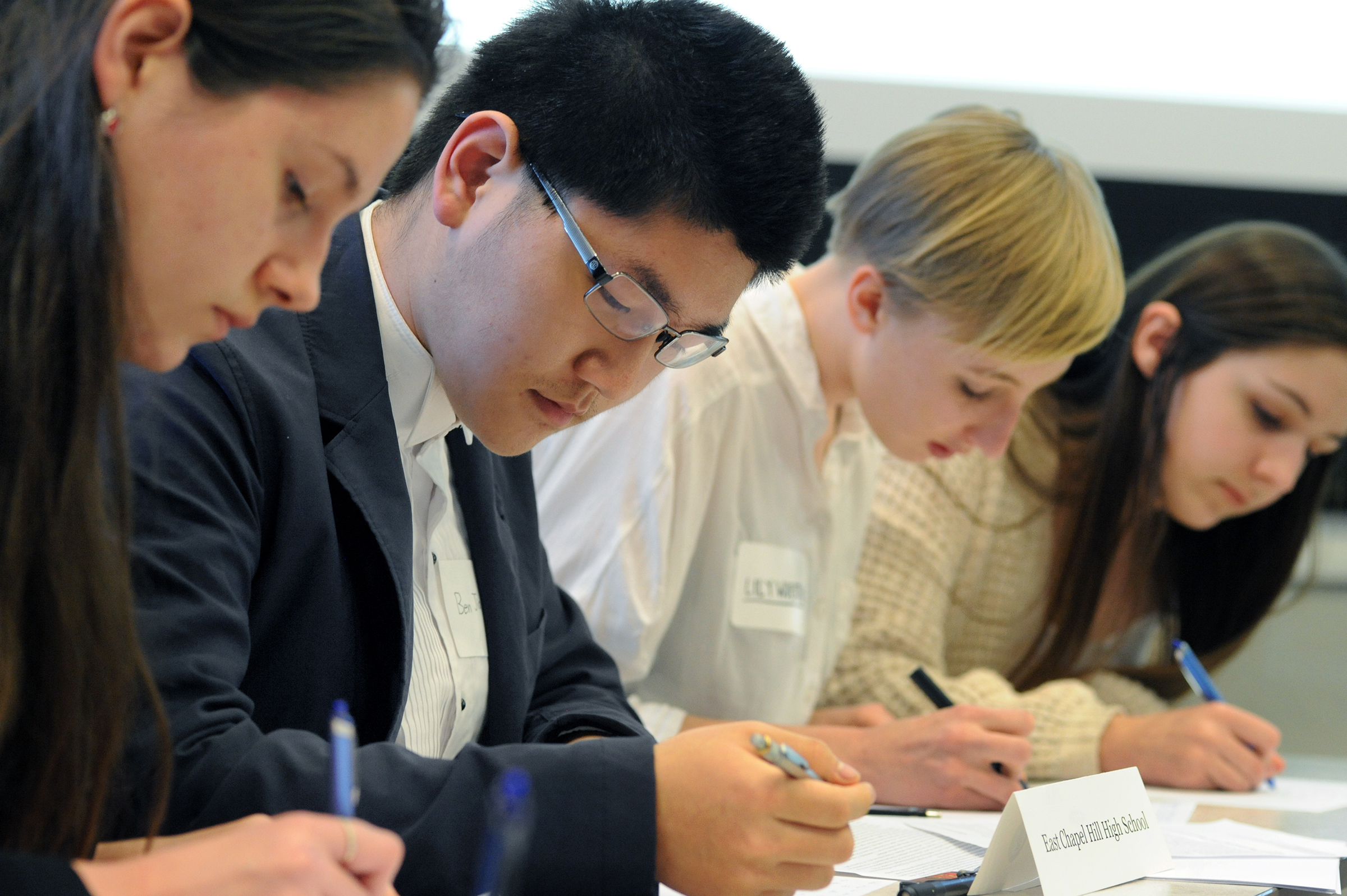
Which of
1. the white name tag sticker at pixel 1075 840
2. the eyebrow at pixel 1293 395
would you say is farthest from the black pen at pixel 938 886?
the eyebrow at pixel 1293 395

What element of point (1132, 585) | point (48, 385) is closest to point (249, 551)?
point (48, 385)

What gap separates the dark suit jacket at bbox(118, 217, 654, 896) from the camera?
2.34ft

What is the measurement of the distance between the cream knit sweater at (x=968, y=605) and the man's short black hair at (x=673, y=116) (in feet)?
2.93

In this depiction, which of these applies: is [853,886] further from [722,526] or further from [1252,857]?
[722,526]

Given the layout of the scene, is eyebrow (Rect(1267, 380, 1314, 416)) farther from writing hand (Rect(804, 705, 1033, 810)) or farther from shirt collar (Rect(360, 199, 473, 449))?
shirt collar (Rect(360, 199, 473, 449))

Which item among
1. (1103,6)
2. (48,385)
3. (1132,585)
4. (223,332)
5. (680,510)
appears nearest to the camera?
(48,385)

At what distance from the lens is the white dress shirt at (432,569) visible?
960 millimetres

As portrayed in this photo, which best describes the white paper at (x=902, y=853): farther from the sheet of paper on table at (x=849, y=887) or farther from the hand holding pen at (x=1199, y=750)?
the hand holding pen at (x=1199, y=750)

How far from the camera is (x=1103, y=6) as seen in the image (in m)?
2.27

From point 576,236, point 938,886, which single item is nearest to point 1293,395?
point 938,886

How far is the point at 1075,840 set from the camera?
0.93 meters

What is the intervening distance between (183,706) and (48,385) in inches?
8.5

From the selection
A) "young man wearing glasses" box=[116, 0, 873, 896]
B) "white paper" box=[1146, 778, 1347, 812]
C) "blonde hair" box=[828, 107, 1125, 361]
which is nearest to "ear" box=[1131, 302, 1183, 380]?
"blonde hair" box=[828, 107, 1125, 361]

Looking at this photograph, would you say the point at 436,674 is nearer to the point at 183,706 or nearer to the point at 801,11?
the point at 183,706
